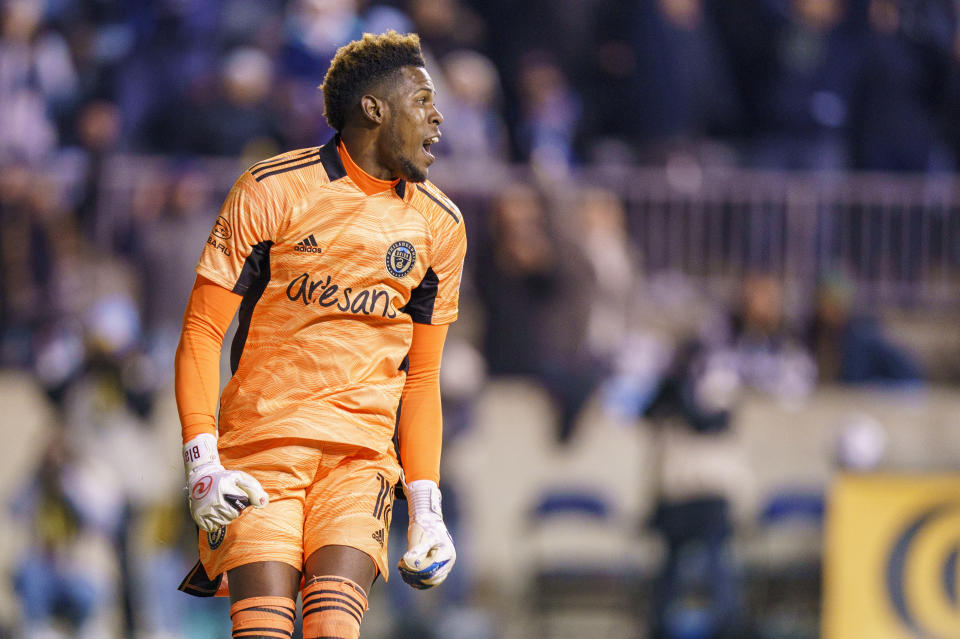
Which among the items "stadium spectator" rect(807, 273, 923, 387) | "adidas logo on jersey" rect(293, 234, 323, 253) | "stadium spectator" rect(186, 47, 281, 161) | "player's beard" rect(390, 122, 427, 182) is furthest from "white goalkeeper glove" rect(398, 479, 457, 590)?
"stadium spectator" rect(807, 273, 923, 387)

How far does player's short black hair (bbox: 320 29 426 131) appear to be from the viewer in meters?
4.38

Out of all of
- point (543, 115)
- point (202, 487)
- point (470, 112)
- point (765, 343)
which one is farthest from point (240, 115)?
point (202, 487)

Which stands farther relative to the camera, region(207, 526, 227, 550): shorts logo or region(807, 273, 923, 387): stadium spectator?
region(807, 273, 923, 387): stadium spectator

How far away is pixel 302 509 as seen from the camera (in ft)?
14.0

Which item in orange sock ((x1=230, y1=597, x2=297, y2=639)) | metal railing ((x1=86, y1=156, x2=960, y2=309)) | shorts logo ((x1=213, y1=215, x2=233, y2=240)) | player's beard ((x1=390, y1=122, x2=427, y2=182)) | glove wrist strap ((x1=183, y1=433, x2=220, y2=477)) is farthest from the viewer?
metal railing ((x1=86, y1=156, x2=960, y2=309))

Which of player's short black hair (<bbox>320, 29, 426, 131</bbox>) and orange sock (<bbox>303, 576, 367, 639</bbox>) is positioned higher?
player's short black hair (<bbox>320, 29, 426, 131</bbox>)

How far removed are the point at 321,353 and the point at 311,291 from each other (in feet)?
0.63

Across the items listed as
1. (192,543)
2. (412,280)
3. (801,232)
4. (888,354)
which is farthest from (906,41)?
(412,280)

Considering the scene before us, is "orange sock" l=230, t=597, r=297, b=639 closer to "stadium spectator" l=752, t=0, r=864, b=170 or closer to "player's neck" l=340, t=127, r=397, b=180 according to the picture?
"player's neck" l=340, t=127, r=397, b=180

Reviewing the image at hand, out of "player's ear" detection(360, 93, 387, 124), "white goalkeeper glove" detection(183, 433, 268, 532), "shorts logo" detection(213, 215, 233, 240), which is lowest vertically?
"white goalkeeper glove" detection(183, 433, 268, 532)

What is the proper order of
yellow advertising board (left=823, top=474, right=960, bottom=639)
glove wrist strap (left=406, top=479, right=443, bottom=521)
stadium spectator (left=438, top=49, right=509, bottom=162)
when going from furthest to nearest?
stadium spectator (left=438, top=49, right=509, bottom=162) → yellow advertising board (left=823, top=474, right=960, bottom=639) → glove wrist strap (left=406, top=479, right=443, bottom=521)

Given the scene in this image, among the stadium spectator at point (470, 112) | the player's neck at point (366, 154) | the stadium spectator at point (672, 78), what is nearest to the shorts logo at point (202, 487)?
the player's neck at point (366, 154)

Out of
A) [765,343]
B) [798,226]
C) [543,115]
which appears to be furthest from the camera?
[543,115]

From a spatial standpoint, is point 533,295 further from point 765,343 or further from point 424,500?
point 424,500
